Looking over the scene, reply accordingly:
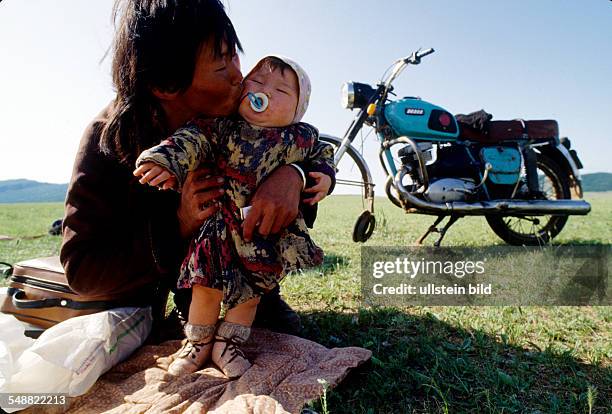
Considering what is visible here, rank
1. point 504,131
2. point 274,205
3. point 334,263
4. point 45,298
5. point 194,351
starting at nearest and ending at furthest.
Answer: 1. point 274,205
2. point 194,351
3. point 45,298
4. point 334,263
5. point 504,131

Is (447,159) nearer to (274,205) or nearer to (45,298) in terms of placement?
(274,205)

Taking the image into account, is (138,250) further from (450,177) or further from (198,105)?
(450,177)

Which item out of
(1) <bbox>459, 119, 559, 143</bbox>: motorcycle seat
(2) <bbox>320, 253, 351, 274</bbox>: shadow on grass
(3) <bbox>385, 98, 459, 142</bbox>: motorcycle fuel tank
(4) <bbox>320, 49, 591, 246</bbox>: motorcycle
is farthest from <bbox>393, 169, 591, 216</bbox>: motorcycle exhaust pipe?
(2) <bbox>320, 253, 351, 274</bbox>: shadow on grass

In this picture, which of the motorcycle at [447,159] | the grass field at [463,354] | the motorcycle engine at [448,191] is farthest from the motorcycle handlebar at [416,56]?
the grass field at [463,354]

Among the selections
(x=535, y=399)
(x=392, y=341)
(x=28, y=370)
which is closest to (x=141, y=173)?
(x=28, y=370)

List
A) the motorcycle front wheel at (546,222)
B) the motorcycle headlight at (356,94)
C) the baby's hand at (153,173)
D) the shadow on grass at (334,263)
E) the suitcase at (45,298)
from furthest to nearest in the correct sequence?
the motorcycle front wheel at (546,222) < the motorcycle headlight at (356,94) < the shadow on grass at (334,263) < the suitcase at (45,298) < the baby's hand at (153,173)

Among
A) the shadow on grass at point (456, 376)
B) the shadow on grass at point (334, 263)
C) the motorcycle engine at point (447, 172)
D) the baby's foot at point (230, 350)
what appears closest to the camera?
the shadow on grass at point (456, 376)

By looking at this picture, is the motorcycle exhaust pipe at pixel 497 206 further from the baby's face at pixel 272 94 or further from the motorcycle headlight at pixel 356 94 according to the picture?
the baby's face at pixel 272 94

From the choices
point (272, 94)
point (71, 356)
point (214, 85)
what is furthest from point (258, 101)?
point (71, 356)

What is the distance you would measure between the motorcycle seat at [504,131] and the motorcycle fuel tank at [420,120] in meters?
0.24

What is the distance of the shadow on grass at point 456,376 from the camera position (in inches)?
58.8

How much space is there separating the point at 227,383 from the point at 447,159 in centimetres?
376

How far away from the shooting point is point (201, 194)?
1659 mm

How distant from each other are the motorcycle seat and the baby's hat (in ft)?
11.4
